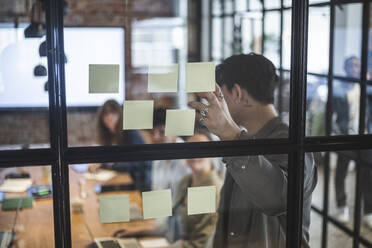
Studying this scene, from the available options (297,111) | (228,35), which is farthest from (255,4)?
(297,111)

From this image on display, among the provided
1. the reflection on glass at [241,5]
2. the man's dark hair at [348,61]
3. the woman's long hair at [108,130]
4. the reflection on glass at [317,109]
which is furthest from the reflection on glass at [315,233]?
the reflection on glass at [241,5]

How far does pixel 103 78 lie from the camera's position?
1366mm

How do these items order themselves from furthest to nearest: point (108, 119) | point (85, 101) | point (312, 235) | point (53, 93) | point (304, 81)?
point (85, 101) < point (108, 119) < point (312, 235) < point (304, 81) < point (53, 93)

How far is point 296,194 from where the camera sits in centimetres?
150

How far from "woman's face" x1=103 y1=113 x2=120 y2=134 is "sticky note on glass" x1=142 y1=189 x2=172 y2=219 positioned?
2558 millimetres

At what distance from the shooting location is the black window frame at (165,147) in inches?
50.3

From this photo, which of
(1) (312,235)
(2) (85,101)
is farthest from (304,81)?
(2) (85,101)

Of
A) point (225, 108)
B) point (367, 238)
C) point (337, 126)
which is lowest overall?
point (367, 238)

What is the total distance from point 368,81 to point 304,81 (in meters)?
0.96

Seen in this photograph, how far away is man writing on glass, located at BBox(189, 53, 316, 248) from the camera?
4.89 ft

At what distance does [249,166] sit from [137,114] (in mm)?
381

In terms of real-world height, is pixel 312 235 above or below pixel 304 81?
below

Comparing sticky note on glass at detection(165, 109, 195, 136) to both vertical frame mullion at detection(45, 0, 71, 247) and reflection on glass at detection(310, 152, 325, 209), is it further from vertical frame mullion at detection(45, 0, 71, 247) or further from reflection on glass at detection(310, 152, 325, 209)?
reflection on glass at detection(310, 152, 325, 209)

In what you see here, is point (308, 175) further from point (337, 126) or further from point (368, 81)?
point (337, 126)
